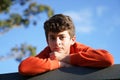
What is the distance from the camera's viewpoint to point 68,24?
2.02 metres

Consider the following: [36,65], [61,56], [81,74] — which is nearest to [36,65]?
[36,65]

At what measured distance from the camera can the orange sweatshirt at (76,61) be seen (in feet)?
5.63

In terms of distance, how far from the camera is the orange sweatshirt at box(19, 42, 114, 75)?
5.63 ft

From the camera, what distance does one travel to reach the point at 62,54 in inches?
74.4

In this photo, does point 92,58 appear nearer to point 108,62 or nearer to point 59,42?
point 108,62

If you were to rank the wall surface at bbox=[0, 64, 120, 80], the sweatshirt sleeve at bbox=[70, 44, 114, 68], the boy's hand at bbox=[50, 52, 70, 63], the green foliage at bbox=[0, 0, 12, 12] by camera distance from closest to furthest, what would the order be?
the wall surface at bbox=[0, 64, 120, 80] → the sweatshirt sleeve at bbox=[70, 44, 114, 68] → the boy's hand at bbox=[50, 52, 70, 63] → the green foliage at bbox=[0, 0, 12, 12]

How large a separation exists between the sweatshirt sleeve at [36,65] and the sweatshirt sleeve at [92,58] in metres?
0.10

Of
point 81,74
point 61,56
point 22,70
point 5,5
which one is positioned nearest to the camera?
point 81,74

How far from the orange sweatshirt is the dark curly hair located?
0.17m

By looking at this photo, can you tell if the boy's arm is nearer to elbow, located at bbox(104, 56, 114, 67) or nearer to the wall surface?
the wall surface

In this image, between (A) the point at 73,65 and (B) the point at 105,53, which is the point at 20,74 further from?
(B) the point at 105,53

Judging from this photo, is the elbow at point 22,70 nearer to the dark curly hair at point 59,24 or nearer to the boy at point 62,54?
the boy at point 62,54

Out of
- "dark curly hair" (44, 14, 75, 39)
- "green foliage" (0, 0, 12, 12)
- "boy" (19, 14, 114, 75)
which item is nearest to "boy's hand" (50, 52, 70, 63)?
"boy" (19, 14, 114, 75)

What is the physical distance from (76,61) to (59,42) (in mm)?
179
